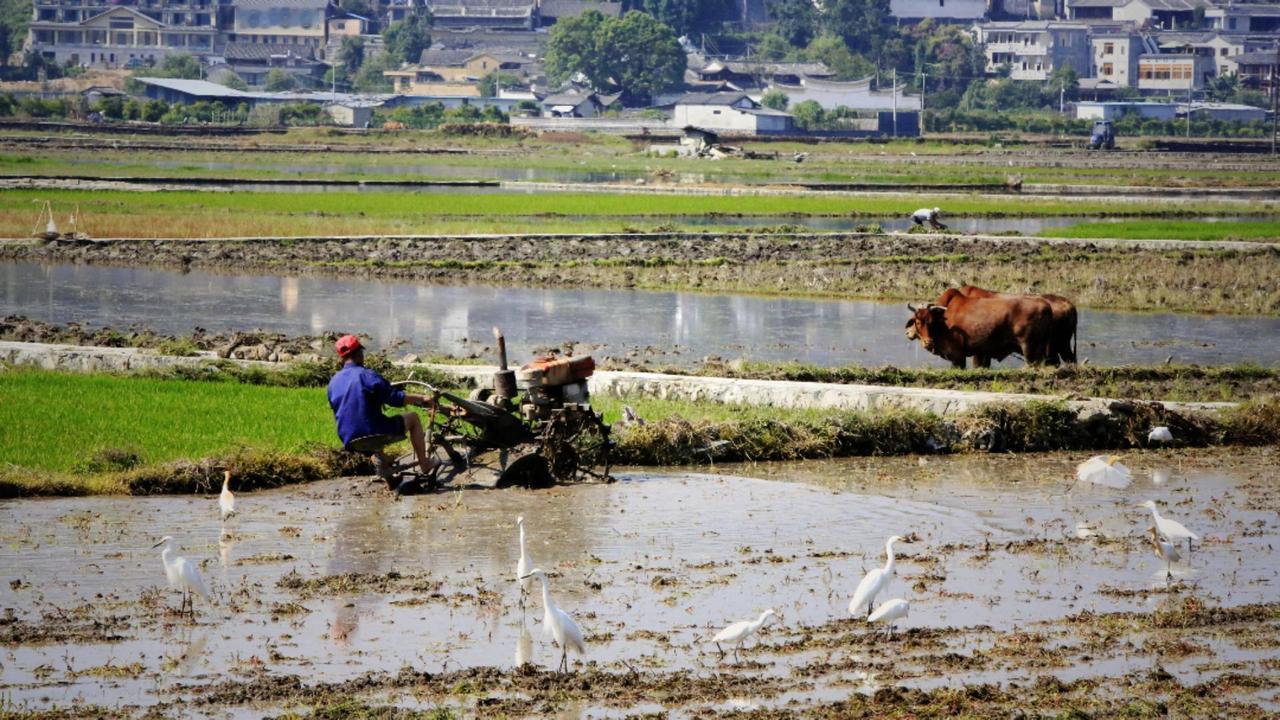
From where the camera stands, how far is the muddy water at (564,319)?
2056 centimetres

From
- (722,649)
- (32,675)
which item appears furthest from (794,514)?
(32,675)

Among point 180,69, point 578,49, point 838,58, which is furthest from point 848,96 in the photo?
point 180,69

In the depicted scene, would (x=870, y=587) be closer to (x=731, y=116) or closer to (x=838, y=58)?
(x=731, y=116)

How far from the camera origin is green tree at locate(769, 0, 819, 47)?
15300cm

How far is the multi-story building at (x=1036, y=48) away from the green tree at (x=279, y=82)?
56.2 m

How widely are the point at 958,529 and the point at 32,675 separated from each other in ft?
19.6

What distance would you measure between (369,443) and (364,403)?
293 millimetres

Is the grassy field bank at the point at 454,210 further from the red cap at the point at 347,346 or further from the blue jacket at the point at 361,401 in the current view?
the blue jacket at the point at 361,401

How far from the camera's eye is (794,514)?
466 inches

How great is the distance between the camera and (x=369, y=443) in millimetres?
11875

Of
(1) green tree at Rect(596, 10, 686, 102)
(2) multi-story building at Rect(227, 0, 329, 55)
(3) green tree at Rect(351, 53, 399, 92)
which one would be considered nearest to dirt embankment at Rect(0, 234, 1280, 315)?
(1) green tree at Rect(596, 10, 686, 102)

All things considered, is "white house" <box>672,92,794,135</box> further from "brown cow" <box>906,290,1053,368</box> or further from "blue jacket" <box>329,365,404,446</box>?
"blue jacket" <box>329,365,404,446</box>

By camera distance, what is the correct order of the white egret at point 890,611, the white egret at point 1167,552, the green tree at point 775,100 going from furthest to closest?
1. the green tree at point 775,100
2. the white egret at point 1167,552
3. the white egret at point 890,611

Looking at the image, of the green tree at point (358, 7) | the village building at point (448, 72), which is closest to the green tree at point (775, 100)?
the village building at point (448, 72)
